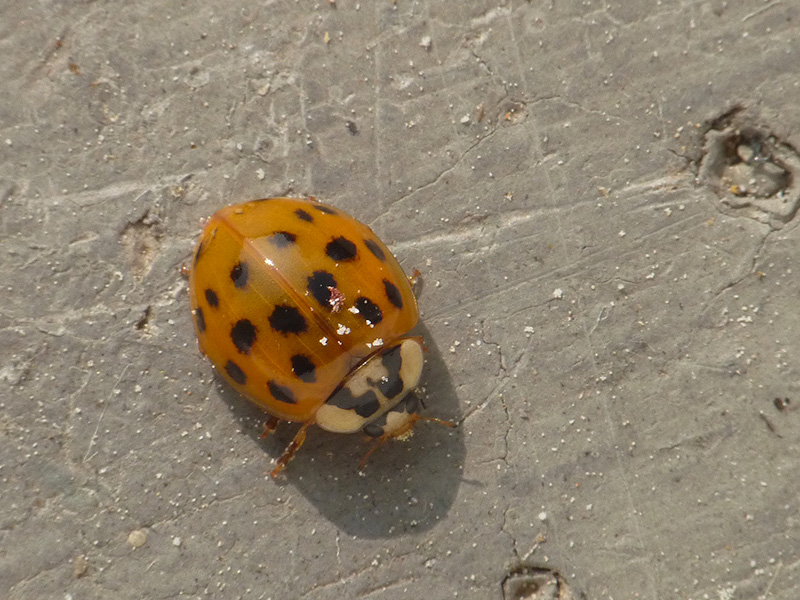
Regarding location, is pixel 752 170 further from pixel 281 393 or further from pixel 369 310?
pixel 281 393

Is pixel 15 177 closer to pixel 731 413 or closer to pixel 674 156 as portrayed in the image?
pixel 674 156

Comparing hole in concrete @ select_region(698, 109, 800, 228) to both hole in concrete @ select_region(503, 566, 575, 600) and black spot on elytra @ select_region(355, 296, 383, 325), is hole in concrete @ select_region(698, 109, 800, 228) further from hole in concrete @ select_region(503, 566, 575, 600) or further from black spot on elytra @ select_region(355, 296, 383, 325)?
hole in concrete @ select_region(503, 566, 575, 600)

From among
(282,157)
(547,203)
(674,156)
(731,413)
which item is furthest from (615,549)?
(282,157)

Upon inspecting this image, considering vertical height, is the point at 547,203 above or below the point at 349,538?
above

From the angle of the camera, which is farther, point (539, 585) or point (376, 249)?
point (539, 585)

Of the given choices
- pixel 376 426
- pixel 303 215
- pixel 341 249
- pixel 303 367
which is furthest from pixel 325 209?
pixel 376 426

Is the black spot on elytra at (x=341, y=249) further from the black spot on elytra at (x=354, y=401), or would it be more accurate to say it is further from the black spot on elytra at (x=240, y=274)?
the black spot on elytra at (x=354, y=401)
